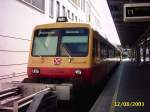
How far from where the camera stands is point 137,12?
12867 millimetres

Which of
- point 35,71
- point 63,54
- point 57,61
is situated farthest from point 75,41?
point 35,71

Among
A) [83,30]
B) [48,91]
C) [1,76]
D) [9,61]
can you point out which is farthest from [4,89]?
[9,61]

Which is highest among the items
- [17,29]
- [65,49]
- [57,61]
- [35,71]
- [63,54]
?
[17,29]

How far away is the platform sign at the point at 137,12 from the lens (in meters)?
12.7

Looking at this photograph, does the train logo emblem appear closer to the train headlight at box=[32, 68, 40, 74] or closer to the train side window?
the train headlight at box=[32, 68, 40, 74]

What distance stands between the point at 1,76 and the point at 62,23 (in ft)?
20.8

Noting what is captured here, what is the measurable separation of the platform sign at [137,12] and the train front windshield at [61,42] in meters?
2.22

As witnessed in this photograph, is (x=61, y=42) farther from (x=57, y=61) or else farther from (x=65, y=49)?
(x=57, y=61)

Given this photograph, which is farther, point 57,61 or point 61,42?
point 61,42

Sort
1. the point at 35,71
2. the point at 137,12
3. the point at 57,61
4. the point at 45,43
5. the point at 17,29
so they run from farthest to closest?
the point at 17,29
the point at 137,12
the point at 45,43
the point at 35,71
the point at 57,61

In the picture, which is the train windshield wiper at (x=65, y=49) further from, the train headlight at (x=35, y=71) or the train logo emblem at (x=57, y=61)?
the train headlight at (x=35, y=71)

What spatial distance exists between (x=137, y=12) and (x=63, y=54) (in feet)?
11.3

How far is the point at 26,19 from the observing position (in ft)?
69.0

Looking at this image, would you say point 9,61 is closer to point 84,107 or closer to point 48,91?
point 84,107
